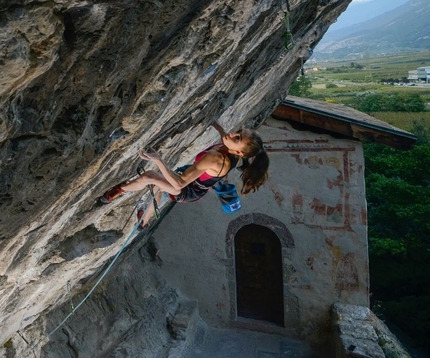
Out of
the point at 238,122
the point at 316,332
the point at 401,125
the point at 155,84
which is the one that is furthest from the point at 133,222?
the point at 401,125

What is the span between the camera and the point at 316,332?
6.74 m

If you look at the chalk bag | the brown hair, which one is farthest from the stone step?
the brown hair

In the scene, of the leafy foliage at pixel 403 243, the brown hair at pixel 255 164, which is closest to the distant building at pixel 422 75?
the leafy foliage at pixel 403 243

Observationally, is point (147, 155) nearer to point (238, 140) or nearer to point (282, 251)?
point (238, 140)

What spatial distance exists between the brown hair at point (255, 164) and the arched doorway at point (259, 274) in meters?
3.94

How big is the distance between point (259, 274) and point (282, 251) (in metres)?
0.69

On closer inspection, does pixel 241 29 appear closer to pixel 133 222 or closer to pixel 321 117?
pixel 133 222

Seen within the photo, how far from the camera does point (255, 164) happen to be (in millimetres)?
2881

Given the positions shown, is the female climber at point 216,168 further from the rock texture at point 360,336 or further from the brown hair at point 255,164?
the rock texture at point 360,336

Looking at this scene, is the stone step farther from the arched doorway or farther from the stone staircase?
the arched doorway

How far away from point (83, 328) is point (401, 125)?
57.4 ft

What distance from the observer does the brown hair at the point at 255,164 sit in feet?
9.07

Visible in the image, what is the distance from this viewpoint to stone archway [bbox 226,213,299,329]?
261 inches

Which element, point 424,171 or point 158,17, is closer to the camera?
point 158,17
